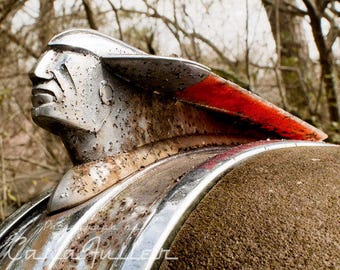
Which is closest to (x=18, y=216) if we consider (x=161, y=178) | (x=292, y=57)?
(x=161, y=178)

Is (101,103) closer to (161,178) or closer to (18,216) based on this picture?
(161,178)

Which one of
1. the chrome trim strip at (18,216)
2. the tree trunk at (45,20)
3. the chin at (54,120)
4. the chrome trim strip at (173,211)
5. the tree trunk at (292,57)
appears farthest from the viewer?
the tree trunk at (45,20)

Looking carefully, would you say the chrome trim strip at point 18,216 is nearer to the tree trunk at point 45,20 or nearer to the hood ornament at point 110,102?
the hood ornament at point 110,102

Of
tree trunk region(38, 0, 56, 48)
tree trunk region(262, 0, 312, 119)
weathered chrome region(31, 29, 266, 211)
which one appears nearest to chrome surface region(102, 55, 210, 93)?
weathered chrome region(31, 29, 266, 211)

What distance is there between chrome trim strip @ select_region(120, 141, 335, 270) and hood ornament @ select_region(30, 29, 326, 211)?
0.23 meters

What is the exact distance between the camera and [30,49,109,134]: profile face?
1.13 meters

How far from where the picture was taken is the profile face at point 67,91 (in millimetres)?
1130

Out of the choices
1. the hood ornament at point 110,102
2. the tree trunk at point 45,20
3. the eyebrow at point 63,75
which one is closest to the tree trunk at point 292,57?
the tree trunk at point 45,20

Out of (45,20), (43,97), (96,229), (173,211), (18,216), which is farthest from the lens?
(45,20)

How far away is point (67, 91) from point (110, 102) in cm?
12

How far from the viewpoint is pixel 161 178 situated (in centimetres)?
113

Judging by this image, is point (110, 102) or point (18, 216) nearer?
point (110, 102)

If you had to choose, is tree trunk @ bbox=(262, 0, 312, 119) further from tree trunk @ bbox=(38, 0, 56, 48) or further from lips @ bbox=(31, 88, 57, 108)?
lips @ bbox=(31, 88, 57, 108)

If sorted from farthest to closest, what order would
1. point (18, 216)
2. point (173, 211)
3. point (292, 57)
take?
point (292, 57) < point (18, 216) < point (173, 211)
